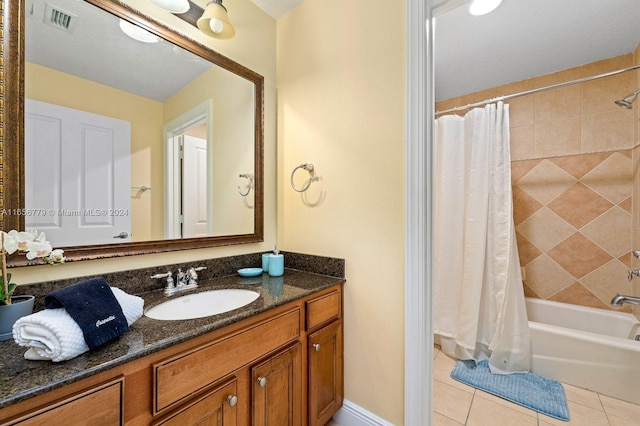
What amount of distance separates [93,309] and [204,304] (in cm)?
54

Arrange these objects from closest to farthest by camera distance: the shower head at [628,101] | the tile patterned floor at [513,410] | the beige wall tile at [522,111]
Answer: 1. the tile patterned floor at [513,410]
2. the shower head at [628,101]
3. the beige wall tile at [522,111]

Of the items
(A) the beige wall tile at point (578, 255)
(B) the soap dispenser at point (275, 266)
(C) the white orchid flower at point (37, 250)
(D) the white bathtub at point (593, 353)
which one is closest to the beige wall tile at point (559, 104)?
(A) the beige wall tile at point (578, 255)

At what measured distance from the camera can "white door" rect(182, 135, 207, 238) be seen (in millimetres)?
1318

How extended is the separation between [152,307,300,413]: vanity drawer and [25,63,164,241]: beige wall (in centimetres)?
62

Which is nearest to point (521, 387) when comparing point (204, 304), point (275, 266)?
point (275, 266)

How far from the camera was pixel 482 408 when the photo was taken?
5.08 ft

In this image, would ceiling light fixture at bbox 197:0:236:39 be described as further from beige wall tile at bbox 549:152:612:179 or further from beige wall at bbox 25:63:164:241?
beige wall tile at bbox 549:152:612:179

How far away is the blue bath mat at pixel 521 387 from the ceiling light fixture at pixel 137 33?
2.69m

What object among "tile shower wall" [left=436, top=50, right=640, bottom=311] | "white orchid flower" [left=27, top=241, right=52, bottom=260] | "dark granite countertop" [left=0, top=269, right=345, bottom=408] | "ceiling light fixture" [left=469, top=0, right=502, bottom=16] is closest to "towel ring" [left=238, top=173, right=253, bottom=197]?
"dark granite countertop" [left=0, top=269, right=345, bottom=408]

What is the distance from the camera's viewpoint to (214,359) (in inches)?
33.1

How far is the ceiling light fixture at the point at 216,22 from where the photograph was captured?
1234 mm

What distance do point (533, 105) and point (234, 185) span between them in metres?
2.63

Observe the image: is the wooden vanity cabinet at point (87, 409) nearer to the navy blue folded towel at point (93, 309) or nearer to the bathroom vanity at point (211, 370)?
the bathroom vanity at point (211, 370)

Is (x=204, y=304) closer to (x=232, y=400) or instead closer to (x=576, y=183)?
(x=232, y=400)
